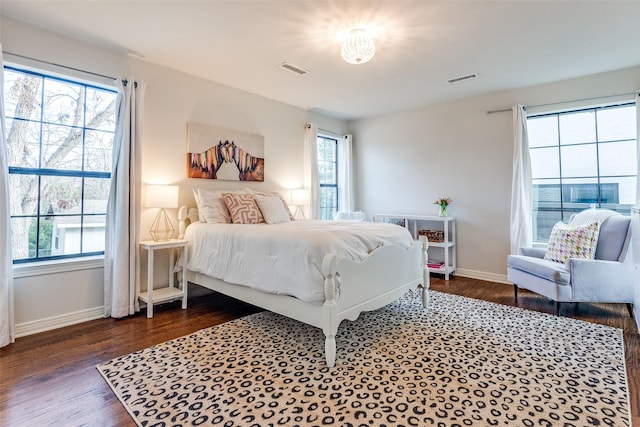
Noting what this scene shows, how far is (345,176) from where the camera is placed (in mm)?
5500

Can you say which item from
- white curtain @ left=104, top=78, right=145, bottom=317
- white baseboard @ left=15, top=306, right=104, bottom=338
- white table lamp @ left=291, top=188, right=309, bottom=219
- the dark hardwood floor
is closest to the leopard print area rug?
the dark hardwood floor

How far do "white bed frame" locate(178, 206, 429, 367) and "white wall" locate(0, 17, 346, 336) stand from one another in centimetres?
110

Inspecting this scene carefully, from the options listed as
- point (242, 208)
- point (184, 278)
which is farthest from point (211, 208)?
point (184, 278)

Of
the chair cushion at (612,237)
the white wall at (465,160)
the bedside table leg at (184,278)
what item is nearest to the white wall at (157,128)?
the bedside table leg at (184,278)

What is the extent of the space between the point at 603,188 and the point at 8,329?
5816mm

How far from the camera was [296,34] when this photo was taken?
8.78ft

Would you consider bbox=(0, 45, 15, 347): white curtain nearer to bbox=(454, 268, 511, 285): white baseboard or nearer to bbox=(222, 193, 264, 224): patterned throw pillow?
bbox=(222, 193, 264, 224): patterned throw pillow

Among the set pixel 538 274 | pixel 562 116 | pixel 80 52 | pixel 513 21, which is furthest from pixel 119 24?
pixel 562 116

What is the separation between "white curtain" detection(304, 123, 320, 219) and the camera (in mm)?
4879

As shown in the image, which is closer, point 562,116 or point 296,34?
point 296,34

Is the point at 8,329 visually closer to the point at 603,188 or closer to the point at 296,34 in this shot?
the point at 296,34

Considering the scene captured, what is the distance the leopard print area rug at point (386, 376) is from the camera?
5.11ft

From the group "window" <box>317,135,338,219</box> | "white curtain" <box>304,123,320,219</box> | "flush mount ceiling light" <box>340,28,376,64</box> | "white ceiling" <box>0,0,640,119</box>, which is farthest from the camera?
"window" <box>317,135,338,219</box>

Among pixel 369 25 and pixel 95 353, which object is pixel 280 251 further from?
pixel 369 25
